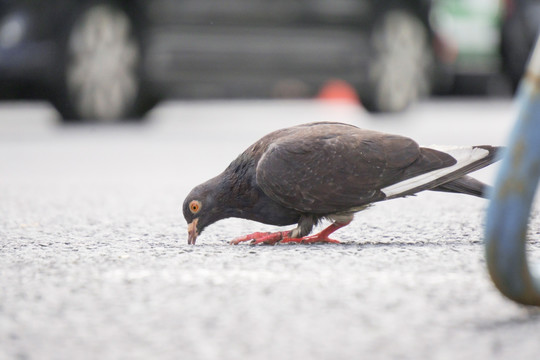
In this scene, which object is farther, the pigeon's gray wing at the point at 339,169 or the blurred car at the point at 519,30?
the blurred car at the point at 519,30

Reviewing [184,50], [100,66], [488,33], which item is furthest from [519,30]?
[100,66]

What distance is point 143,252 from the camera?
375 cm

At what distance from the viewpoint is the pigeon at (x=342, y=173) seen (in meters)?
3.80

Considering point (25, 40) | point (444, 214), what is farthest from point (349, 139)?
point (25, 40)

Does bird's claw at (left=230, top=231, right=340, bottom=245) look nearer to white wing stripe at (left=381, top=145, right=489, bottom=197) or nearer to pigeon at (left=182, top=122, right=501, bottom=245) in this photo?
pigeon at (left=182, top=122, right=501, bottom=245)

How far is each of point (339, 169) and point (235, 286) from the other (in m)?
0.93

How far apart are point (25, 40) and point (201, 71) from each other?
1.66 m

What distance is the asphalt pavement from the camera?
2434 mm

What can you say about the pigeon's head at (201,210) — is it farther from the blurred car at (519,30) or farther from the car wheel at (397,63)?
the blurred car at (519,30)

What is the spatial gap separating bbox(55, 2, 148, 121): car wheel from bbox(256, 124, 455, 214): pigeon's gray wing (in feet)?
20.6

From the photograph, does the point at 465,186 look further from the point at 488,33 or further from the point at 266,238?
the point at 488,33

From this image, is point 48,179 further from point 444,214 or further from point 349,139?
point 349,139

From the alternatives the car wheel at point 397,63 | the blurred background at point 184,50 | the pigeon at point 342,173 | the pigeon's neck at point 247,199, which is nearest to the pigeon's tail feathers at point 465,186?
the pigeon at point 342,173

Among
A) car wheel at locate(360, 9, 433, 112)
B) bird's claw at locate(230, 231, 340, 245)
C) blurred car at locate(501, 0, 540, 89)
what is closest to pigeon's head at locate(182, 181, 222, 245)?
bird's claw at locate(230, 231, 340, 245)
